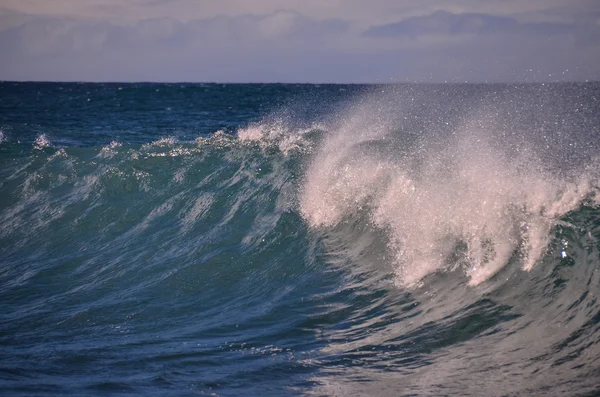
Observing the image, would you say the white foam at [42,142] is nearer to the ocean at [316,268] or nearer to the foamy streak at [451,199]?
the ocean at [316,268]

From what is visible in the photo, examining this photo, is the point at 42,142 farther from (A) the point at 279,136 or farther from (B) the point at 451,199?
(B) the point at 451,199

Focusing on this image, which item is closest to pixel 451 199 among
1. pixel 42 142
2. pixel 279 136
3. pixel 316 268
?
pixel 316 268

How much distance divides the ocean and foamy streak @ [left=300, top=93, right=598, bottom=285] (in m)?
0.03

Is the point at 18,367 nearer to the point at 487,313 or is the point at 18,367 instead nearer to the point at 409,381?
the point at 409,381

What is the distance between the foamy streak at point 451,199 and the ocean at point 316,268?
0.03 metres

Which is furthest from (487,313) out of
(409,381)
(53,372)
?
(53,372)

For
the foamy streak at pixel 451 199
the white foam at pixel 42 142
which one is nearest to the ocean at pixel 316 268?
the foamy streak at pixel 451 199

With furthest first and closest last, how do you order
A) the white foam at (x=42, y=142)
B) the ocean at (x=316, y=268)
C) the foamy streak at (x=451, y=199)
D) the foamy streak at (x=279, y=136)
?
the white foam at (x=42, y=142), the foamy streak at (x=279, y=136), the foamy streak at (x=451, y=199), the ocean at (x=316, y=268)

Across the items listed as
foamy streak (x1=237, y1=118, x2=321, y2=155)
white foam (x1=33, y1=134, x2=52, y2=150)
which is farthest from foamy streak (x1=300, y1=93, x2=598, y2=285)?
white foam (x1=33, y1=134, x2=52, y2=150)

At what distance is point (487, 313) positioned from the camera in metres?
5.47

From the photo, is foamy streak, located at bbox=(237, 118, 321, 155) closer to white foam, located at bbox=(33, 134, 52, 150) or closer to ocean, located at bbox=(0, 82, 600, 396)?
ocean, located at bbox=(0, 82, 600, 396)

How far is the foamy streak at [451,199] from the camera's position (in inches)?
253

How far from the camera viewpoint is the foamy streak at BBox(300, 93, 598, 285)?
6426 mm

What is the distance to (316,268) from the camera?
25.8 feet
